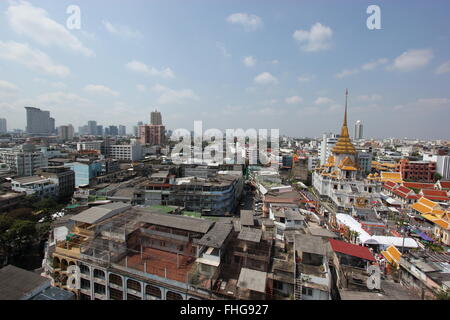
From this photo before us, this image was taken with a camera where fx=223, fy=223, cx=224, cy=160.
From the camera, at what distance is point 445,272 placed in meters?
8.98

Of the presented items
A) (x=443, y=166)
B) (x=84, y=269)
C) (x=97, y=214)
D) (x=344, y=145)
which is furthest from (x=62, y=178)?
(x=443, y=166)

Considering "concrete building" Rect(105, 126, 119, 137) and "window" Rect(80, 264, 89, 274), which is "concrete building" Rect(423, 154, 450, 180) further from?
"concrete building" Rect(105, 126, 119, 137)

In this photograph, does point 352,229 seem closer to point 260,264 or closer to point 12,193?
point 260,264

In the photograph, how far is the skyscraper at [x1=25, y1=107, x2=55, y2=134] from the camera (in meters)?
100

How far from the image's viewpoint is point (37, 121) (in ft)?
341

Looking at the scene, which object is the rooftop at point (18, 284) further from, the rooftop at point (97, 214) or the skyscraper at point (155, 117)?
the skyscraper at point (155, 117)

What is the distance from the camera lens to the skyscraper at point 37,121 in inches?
3957

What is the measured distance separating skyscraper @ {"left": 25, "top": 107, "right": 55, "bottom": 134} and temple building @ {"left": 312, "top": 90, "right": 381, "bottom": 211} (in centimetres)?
12298

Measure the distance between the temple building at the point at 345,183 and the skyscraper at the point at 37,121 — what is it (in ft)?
403

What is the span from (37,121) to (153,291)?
427 feet

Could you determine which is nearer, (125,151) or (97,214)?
(97,214)

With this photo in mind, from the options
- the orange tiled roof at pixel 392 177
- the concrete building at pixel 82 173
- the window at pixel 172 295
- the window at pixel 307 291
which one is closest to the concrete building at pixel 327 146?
the orange tiled roof at pixel 392 177

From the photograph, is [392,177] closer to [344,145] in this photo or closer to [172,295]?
[344,145]
